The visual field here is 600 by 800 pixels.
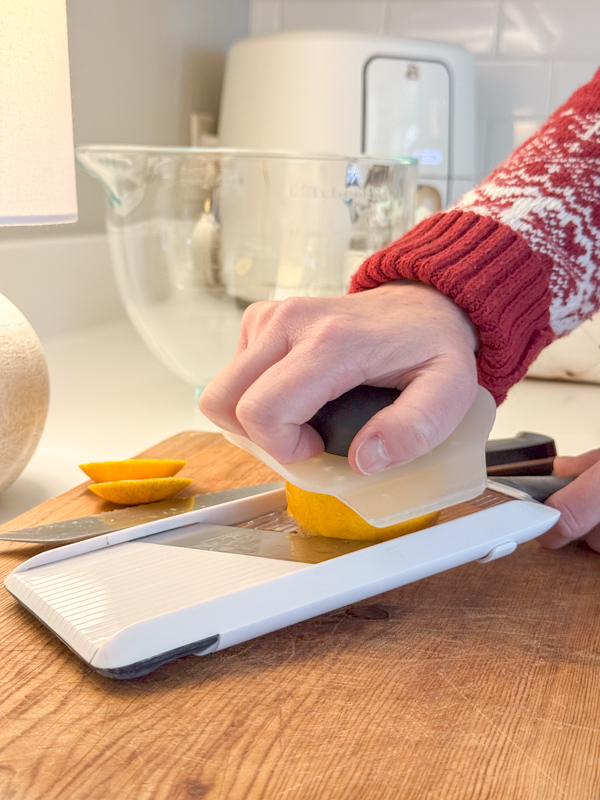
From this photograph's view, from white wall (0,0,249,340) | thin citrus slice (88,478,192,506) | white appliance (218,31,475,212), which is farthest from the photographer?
white appliance (218,31,475,212)

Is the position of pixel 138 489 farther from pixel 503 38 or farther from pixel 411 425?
pixel 503 38

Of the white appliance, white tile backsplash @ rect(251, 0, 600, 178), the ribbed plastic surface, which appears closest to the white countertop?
the ribbed plastic surface

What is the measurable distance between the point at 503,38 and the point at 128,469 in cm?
133

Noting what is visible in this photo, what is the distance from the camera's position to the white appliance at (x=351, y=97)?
129 cm

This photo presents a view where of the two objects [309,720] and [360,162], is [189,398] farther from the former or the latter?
[309,720]

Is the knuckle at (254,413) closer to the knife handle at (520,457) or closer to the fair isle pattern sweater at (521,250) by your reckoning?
the fair isle pattern sweater at (521,250)

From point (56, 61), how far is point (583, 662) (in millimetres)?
494

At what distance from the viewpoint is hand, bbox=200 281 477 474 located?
1.33ft

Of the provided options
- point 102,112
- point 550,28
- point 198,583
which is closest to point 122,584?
point 198,583

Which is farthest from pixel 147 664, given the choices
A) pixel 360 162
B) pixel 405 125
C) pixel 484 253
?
pixel 405 125

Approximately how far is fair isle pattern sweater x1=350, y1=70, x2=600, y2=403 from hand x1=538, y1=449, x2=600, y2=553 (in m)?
0.07

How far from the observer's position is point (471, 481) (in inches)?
17.4

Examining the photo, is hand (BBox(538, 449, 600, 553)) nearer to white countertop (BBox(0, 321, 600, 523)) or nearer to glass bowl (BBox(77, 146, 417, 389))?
white countertop (BBox(0, 321, 600, 523))

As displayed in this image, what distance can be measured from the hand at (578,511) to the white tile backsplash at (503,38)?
1228 millimetres
